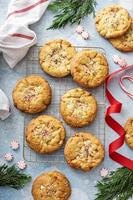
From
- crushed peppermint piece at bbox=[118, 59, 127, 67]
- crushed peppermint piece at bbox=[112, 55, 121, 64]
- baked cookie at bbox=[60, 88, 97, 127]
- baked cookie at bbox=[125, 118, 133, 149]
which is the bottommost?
baked cookie at bbox=[125, 118, 133, 149]

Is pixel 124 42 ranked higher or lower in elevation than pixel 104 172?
higher

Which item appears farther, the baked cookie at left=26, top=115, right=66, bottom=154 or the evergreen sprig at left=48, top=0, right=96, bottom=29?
the evergreen sprig at left=48, top=0, right=96, bottom=29

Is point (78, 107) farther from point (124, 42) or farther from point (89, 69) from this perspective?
point (124, 42)

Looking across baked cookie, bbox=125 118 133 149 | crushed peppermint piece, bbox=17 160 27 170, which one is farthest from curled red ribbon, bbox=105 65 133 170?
crushed peppermint piece, bbox=17 160 27 170

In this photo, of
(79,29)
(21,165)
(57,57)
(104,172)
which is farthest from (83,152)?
(79,29)

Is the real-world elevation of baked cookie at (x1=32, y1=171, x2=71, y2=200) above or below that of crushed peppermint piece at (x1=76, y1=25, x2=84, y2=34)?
below

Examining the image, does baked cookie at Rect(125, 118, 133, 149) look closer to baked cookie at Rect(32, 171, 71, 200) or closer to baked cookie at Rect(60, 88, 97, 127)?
baked cookie at Rect(60, 88, 97, 127)
